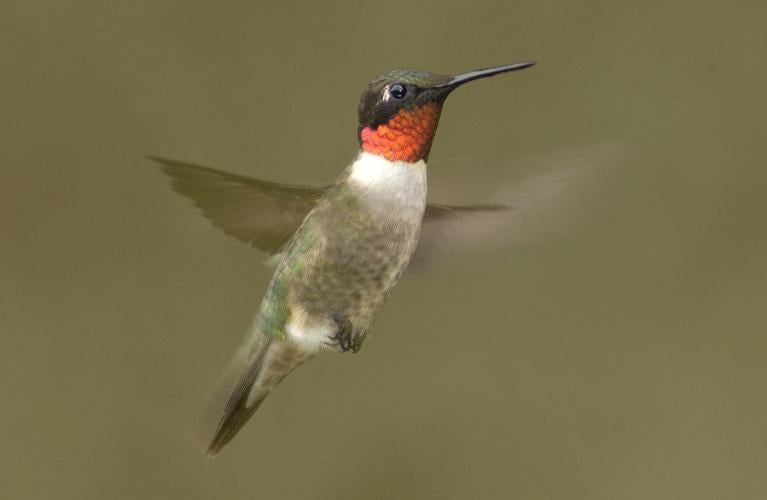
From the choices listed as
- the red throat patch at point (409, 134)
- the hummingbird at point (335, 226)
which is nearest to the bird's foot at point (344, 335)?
the hummingbird at point (335, 226)

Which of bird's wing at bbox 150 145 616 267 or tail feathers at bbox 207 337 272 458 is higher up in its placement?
bird's wing at bbox 150 145 616 267

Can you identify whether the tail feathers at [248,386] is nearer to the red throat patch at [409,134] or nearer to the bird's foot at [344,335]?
the bird's foot at [344,335]

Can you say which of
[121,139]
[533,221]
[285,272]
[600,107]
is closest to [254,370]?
[285,272]

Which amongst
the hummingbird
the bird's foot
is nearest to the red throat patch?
the hummingbird

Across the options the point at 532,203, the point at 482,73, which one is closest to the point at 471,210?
the point at 532,203

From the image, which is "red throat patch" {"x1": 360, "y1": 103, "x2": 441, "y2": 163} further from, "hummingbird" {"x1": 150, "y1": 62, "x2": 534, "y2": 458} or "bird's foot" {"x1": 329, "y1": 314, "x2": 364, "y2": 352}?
"bird's foot" {"x1": 329, "y1": 314, "x2": 364, "y2": 352}

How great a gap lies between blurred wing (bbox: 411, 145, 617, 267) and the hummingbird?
15 millimetres

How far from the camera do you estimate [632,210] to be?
5.47 ft

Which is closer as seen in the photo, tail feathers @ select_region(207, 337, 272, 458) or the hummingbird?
the hummingbird

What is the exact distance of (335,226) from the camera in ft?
1.68

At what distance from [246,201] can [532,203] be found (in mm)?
157

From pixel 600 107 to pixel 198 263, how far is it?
69cm

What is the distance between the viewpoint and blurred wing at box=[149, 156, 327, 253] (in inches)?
17.4

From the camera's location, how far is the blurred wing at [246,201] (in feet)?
1.45
